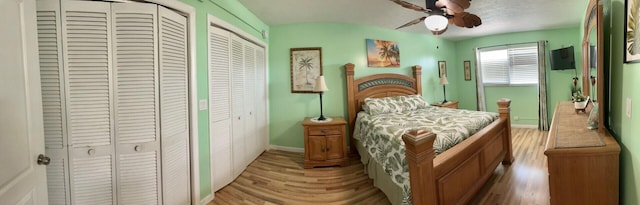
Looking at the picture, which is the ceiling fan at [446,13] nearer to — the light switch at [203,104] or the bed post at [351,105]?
the bed post at [351,105]

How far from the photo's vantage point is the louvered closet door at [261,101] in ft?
11.4

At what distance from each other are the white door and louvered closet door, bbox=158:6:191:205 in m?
0.63

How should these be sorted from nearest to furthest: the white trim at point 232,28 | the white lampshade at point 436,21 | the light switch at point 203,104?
1. the white lampshade at point 436,21
2. the light switch at point 203,104
3. the white trim at point 232,28

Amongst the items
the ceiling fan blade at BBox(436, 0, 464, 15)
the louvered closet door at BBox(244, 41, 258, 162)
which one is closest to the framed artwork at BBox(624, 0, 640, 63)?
the ceiling fan blade at BBox(436, 0, 464, 15)

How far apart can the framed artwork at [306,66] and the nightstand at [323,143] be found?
792 millimetres

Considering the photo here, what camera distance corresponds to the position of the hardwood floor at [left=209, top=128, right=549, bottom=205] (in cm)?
225

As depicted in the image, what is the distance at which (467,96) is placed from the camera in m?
5.65

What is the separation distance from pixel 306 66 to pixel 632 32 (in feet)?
10.2

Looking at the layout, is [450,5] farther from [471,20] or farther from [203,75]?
[203,75]

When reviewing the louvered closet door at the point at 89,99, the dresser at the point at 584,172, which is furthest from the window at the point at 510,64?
the louvered closet door at the point at 89,99

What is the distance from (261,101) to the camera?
3604 mm

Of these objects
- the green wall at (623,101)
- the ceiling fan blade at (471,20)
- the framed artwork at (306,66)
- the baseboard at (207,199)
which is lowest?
the baseboard at (207,199)

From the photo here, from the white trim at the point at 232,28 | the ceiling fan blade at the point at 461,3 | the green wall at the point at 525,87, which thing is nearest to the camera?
the ceiling fan blade at the point at 461,3

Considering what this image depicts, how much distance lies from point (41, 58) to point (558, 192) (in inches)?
120
